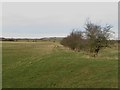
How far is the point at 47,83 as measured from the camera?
17031 millimetres

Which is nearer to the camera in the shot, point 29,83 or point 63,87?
point 63,87

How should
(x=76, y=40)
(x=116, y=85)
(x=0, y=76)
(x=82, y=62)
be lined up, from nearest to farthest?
(x=116, y=85) → (x=0, y=76) → (x=82, y=62) → (x=76, y=40)

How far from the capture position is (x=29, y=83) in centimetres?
1731

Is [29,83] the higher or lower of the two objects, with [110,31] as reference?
lower

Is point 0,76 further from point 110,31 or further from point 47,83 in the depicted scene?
point 110,31

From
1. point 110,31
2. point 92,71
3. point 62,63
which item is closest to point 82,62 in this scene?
point 62,63

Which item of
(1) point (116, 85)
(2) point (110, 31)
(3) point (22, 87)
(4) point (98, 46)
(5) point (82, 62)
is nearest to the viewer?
(1) point (116, 85)

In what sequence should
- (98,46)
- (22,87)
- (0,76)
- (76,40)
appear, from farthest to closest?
(76,40), (98,46), (0,76), (22,87)

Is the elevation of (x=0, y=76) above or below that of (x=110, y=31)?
below

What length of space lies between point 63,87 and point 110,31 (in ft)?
129

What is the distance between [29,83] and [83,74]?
3703 millimetres

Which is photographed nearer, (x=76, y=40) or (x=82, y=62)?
(x=82, y=62)

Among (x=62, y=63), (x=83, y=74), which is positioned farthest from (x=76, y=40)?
(x=83, y=74)

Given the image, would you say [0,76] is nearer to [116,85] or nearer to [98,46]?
[116,85]
